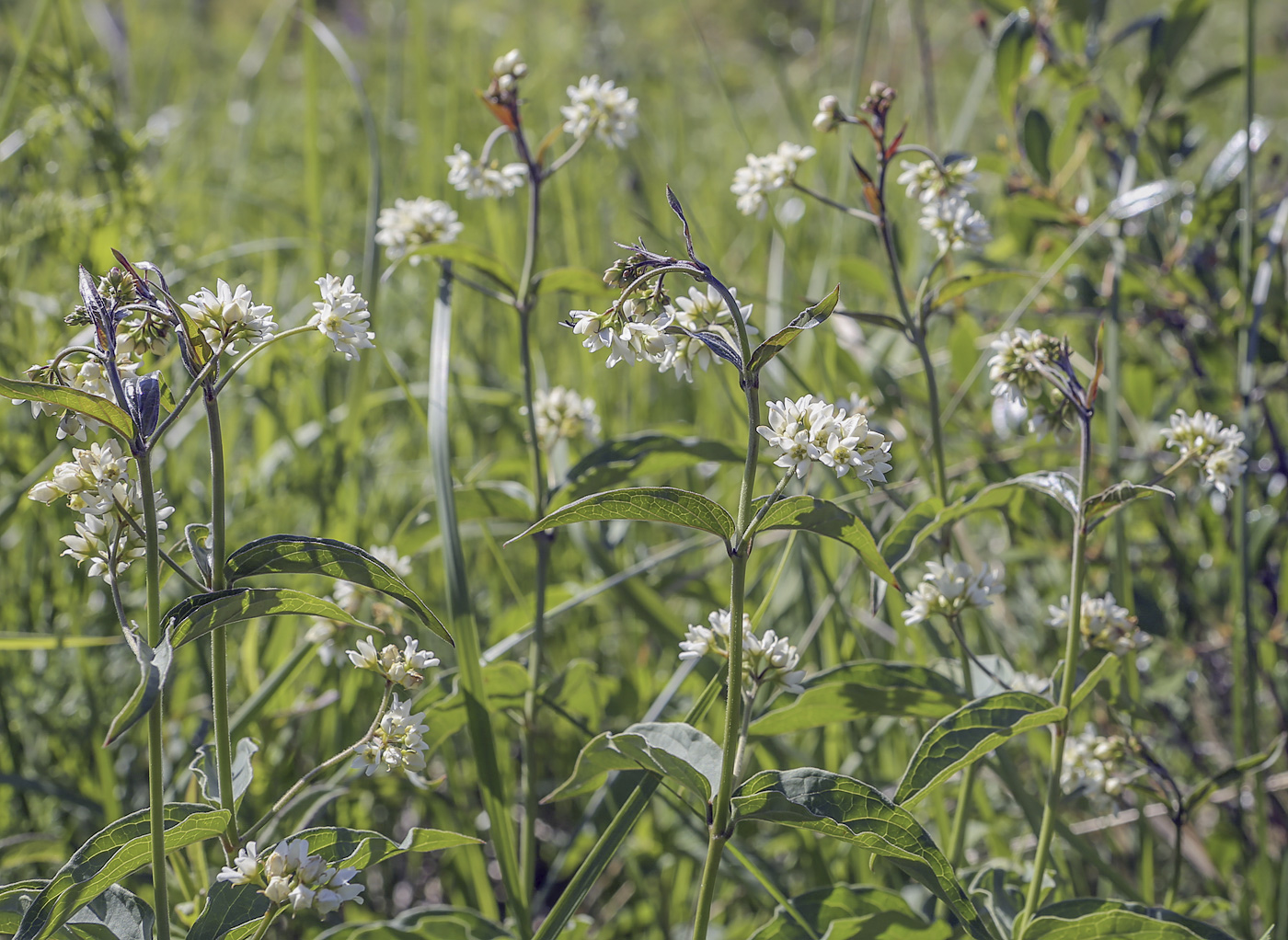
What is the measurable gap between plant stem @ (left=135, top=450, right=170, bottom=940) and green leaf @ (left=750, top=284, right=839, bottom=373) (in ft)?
1.48

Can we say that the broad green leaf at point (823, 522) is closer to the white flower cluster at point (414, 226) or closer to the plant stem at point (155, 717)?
the plant stem at point (155, 717)

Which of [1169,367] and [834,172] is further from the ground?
[834,172]

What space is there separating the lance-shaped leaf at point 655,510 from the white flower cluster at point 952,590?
0.34 metres

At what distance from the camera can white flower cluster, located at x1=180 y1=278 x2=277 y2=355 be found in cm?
76

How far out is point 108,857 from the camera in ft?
2.41

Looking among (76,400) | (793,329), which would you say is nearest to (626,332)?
(793,329)

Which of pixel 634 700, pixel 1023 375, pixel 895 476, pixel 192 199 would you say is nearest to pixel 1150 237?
pixel 895 476

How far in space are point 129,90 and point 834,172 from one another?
2.08m

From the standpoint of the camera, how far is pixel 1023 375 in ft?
3.30

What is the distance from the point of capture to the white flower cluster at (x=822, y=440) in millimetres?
727

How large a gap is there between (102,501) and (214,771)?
0.96ft

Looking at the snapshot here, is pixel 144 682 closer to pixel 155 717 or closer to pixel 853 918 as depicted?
pixel 155 717

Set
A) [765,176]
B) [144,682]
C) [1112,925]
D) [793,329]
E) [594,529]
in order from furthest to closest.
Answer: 1. [594,529]
2. [765,176]
3. [1112,925]
4. [793,329]
5. [144,682]

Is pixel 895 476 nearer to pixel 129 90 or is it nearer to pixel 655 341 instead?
pixel 655 341
